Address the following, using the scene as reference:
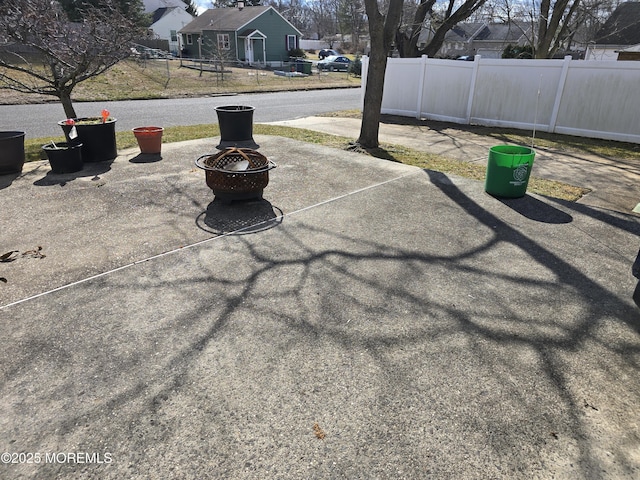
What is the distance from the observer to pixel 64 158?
6.75 m

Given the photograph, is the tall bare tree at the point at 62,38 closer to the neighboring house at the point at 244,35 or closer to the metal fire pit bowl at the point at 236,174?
the metal fire pit bowl at the point at 236,174

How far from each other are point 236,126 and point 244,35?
34.9 m

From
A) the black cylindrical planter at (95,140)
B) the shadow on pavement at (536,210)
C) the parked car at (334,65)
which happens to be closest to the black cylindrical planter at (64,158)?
the black cylindrical planter at (95,140)

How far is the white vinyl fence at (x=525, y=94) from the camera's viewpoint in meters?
10.2

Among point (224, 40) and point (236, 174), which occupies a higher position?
point (224, 40)

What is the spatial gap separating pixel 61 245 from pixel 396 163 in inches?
221

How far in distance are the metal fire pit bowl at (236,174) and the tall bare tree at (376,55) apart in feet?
13.7

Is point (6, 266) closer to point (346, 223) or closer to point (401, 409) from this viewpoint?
point (346, 223)

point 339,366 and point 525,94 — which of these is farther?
point 525,94

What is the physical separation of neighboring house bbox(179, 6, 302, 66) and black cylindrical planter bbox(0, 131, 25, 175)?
35068mm

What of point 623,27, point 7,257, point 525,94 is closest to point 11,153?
point 7,257

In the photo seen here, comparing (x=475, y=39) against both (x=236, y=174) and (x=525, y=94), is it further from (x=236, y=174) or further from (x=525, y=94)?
(x=236, y=174)

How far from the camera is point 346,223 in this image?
512cm

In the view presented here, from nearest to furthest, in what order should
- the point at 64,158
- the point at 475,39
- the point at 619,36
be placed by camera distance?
1. the point at 64,158
2. the point at 619,36
3. the point at 475,39
